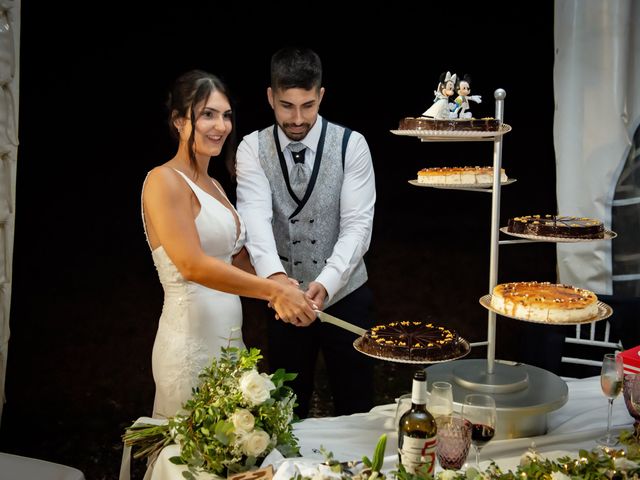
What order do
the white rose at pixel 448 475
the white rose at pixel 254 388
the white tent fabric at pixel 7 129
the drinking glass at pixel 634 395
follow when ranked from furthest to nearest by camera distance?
the white tent fabric at pixel 7 129 < the drinking glass at pixel 634 395 < the white rose at pixel 254 388 < the white rose at pixel 448 475

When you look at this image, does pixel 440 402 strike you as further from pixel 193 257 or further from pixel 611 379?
pixel 193 257

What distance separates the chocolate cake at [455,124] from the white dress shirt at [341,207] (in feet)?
2.34

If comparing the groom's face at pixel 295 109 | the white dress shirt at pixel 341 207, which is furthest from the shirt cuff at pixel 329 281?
the groom's face at pixel 295 109

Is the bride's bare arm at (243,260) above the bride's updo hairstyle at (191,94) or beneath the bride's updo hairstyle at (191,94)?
beneath

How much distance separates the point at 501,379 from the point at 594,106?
6.01ft

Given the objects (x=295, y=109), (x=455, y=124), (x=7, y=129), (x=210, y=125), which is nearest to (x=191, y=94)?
(x=210, y=125)

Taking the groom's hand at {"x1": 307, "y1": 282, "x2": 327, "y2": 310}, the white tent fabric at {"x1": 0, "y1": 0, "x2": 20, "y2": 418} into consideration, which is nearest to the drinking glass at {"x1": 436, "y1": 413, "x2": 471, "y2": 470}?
the groom's hand at {"x1": 307, "y1": 282, "x2": 327, "y2": 310}

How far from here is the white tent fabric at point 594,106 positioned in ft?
11.0

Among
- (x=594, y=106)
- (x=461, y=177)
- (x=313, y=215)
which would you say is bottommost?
(x=313, y=215)

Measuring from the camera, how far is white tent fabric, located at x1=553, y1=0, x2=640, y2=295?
132 inches

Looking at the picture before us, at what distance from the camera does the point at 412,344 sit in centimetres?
188

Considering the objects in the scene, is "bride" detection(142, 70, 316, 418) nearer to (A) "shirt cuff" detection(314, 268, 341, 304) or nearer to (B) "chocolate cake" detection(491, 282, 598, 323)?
(A) "shirt cuff" detection(314, 268, 341, 304)

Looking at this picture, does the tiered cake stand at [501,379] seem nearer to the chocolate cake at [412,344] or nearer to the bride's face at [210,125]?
the chocolate cake at [412,344]

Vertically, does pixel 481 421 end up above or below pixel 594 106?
below
